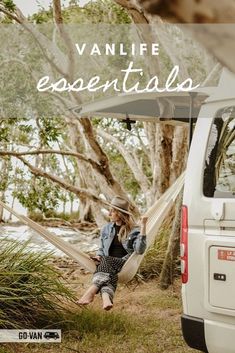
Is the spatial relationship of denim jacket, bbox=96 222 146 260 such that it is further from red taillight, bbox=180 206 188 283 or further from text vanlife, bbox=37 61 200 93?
text vanlife, bbox=37 61 200 93

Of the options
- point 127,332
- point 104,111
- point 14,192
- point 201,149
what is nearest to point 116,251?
point 127,332

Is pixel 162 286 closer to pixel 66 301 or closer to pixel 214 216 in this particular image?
pixel 66 301

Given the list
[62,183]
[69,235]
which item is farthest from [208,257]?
[69,235]

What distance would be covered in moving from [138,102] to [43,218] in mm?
4879

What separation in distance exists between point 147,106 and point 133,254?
1156 mm

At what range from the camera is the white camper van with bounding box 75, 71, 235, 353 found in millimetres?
2617

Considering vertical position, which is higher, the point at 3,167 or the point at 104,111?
the point at 104,111

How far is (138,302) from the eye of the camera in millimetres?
5727

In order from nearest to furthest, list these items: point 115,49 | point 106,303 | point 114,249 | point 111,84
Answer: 1. point 106,303
2. point 114,249
3. point 111,84
4. point 115,49

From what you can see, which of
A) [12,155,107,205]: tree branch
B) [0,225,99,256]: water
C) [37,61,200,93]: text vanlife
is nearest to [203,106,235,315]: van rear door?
[37,61,200,93]: text vanlife

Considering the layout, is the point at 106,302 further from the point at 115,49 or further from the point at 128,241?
the point at 115,49

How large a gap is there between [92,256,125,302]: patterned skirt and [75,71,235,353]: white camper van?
1715 mm

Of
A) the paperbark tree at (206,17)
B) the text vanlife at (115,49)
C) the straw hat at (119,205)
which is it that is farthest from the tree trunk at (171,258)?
the paperbark tree at (206,17)

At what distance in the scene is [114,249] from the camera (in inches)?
185
